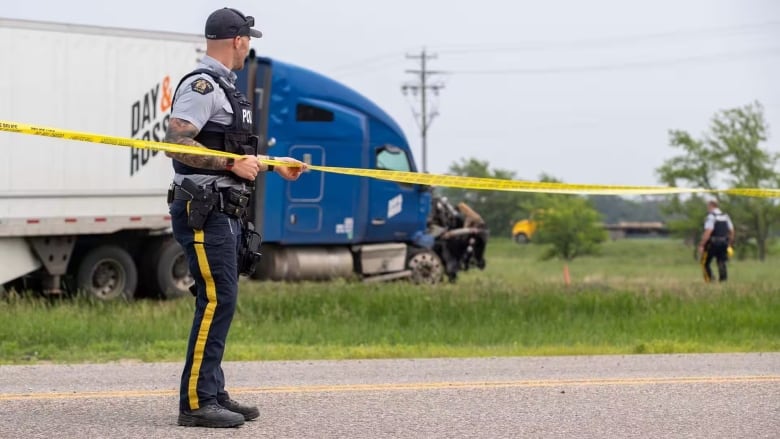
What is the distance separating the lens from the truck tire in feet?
56.2

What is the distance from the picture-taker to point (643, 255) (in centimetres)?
8344

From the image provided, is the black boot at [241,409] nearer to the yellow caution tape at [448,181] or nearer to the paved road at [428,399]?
the paved road at [428,399]

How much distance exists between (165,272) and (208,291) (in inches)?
443

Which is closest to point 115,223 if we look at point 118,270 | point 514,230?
point 118,270

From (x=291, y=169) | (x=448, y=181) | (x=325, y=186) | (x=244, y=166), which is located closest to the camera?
(x=244, y=166)

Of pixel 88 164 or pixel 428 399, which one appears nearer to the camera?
pixel 428 399

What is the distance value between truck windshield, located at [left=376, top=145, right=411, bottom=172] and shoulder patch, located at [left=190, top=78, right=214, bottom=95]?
1484 cm

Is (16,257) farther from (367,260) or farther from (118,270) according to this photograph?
(367,260)

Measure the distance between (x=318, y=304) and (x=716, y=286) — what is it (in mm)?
6154

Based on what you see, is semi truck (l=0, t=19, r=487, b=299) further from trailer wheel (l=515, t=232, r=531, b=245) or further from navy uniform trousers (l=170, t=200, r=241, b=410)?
trailer wheel (l=515, t=232, r=531, b=245)

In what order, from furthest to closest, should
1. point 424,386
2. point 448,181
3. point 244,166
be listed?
1. point 448,181
2. point 424,386
3. point 244,166

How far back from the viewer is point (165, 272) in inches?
674

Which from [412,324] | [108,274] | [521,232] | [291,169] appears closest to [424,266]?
[108,274]

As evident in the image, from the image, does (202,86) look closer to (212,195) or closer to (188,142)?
(188,142)
